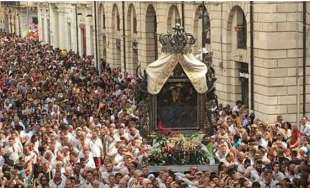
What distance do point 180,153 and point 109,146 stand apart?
6.18 ft

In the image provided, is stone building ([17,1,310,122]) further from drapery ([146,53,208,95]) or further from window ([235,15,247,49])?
drapery ([146,53,208,95])

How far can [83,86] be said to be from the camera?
35.2 metres

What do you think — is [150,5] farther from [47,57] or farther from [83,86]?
[47,57]

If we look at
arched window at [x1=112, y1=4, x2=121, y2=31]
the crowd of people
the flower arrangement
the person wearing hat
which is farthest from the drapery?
arched window at [x1=112, y1=4, x2=121, y2=31]

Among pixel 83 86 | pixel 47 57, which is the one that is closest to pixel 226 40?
pixel 83 86

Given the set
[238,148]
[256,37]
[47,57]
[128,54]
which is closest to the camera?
[238,148]

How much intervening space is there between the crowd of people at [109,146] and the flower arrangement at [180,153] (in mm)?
343

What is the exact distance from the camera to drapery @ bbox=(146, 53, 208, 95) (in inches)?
901

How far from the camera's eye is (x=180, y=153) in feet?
68.8

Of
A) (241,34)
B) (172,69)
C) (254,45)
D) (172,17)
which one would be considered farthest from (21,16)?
(172,69)

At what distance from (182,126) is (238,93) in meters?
7.07

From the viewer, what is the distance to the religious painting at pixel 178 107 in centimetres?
2345

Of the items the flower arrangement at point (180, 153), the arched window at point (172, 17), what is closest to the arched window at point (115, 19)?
the arched window at point (172, 17)

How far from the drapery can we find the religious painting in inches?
13.8
